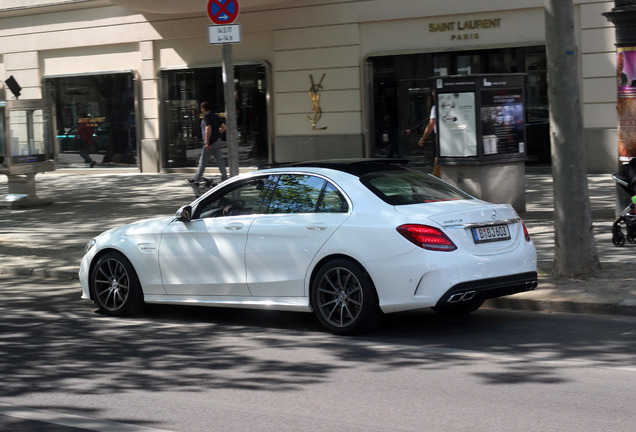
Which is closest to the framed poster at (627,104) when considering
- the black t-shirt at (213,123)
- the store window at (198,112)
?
the black t-shirt at (213,123)

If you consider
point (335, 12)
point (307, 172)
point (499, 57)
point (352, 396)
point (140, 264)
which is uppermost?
point (335, 12)

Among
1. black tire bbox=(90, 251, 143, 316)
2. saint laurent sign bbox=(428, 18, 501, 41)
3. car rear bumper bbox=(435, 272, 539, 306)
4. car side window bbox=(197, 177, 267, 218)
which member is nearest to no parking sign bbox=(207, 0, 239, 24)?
car side window bbox=(197, 177, 267, 218)

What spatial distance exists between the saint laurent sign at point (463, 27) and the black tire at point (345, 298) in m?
14.0

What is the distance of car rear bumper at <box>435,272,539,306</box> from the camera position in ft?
24.6

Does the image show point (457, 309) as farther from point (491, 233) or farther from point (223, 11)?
point (223, 11)

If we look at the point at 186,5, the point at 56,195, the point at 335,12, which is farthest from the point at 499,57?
the point at 56,195

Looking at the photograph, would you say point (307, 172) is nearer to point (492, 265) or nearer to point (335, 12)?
point (492, 265)

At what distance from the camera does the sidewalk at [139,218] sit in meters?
9.01

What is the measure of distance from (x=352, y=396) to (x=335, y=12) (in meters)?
17.8

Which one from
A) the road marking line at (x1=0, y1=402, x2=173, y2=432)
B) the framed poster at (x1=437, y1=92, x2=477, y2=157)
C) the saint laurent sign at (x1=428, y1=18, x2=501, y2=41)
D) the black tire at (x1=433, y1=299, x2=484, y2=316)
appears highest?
the saint laurent sign at (x1=428, y1=18, x2=501, y2=41)

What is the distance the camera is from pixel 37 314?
972cm

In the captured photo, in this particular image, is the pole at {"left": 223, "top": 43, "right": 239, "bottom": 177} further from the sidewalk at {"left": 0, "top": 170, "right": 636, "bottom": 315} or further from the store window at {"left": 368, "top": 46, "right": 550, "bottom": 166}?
the store window at {"left": 368, "top": 46, "right": 550, "bottom": 166}

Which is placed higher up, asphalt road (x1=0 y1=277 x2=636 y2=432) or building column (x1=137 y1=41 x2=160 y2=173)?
building column (x1=137 y1=41 x2=160 y2=173)

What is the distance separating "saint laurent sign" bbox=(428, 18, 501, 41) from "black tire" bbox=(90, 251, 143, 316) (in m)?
13.3
